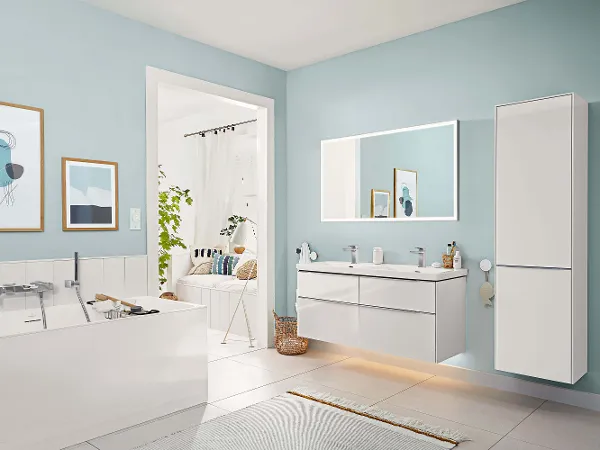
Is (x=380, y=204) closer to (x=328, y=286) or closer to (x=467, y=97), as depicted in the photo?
(x=328, y=286)

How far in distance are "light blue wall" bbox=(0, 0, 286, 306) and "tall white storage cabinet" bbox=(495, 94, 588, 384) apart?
8.42 feet

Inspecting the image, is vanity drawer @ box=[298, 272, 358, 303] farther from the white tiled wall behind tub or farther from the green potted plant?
the green potted plant

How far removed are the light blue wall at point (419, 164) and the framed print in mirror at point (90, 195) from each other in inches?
80.1

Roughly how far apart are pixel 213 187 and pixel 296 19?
10.4 feet

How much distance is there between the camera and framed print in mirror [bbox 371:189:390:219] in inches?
161

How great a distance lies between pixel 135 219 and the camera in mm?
3697

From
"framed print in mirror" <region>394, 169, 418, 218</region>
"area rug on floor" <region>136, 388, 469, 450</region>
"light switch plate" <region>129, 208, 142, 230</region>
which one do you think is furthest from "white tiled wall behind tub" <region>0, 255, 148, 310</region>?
"framed print in mirror" <region>394, 169, 418, 218</region>

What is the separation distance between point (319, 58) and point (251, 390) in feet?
9.65

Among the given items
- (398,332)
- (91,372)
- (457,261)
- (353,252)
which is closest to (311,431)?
(398,332)

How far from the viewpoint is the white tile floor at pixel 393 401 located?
270 cm

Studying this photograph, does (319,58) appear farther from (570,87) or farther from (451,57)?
(570,87)

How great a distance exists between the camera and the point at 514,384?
3.42 meters

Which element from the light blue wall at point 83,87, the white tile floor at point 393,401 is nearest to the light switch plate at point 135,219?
the light blue wall at point 83,87

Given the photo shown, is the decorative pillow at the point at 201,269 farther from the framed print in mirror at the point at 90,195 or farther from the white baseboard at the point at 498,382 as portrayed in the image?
the framed print in mirror at the point at 90,195
